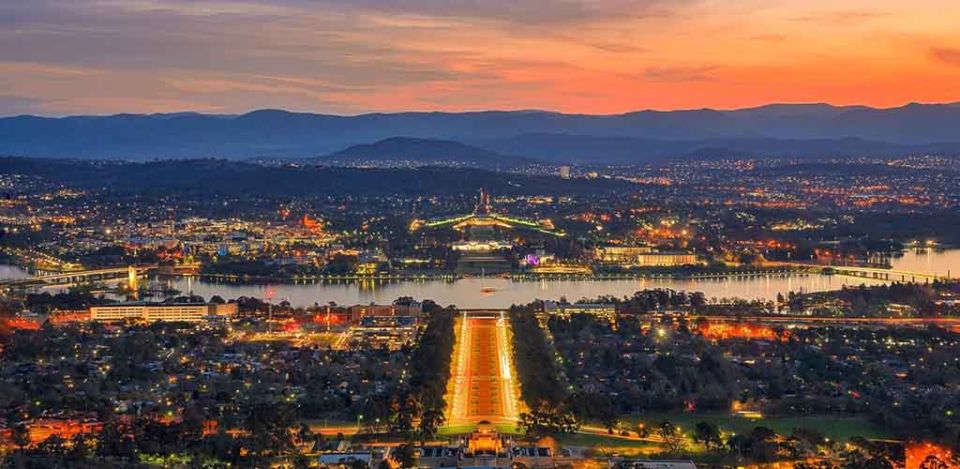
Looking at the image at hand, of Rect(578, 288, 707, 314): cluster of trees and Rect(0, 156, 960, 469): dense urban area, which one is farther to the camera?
Rect(578, 288, 707, 314): cluster of trees

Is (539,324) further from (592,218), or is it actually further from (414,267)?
(592,218)

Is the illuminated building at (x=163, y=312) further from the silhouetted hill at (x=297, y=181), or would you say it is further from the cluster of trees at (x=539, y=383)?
the silhouetted hill at (x=297, y=181)

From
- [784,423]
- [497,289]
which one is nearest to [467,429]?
[784,423]

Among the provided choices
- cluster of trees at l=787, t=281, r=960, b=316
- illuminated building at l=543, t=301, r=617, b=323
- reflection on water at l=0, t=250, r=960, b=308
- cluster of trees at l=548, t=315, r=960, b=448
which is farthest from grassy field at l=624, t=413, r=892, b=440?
reflection on water at l=0, t=250, r=960, b=308

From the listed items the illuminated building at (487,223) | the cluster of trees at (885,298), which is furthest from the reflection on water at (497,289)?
the illuminated building at (487,223)

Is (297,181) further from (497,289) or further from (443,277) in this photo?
(497,289)

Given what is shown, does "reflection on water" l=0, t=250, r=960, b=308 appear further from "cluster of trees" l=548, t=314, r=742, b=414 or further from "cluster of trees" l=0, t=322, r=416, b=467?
"cluster of trees" l=0, t=322, r=416, b=467

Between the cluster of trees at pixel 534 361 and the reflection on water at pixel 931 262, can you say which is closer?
the cluster of trees at pixel 534 361
